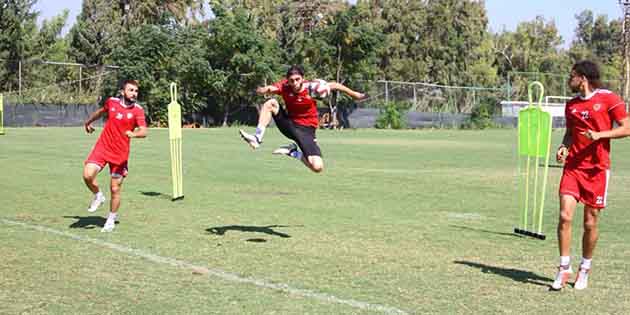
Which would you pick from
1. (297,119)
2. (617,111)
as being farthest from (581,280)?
(297,119)

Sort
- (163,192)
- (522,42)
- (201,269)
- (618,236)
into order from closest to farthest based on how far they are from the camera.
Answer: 1. (201,269)
2. (618,236)
3. (163,192)
4. (522,42)

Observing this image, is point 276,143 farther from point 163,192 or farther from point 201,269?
point 201,269

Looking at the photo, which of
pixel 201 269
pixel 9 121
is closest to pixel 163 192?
pixel 201 269

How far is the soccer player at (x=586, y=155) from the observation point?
802 centimetres

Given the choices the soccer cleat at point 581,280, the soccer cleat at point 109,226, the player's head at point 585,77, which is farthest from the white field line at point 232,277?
the player's head at point 585,77

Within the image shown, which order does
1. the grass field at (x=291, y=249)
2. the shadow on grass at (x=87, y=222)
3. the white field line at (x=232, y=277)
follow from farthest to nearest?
the shadow on grass at (x=87, y=222)
the grass field at (x=291, y=249)
the white field line at (x=232, y=277)

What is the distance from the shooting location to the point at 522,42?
107m

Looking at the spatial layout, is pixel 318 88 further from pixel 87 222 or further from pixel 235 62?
pixel 235 62

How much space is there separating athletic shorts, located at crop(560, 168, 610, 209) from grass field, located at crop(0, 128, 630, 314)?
34.5 inches

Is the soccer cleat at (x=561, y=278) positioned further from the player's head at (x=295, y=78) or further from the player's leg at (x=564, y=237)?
the player's head at (x=295, y=78)

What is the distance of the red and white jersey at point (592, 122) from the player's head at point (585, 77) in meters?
0.10

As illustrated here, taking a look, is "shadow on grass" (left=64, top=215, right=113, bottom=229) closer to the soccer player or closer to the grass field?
the grass field

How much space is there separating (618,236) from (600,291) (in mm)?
4018

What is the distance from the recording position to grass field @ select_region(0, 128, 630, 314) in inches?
293
